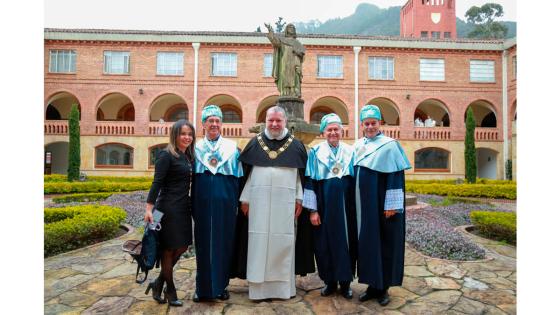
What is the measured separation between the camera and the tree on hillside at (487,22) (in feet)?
151

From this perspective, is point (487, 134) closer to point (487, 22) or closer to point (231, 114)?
point (231, 114)

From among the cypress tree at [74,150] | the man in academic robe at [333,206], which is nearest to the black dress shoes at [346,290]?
the man in academic robe at [333,206]

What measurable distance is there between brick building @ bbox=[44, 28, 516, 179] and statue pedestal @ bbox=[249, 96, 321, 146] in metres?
12.1

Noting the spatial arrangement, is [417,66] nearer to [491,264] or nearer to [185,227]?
[491,264]

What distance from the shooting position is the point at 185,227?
3.63m

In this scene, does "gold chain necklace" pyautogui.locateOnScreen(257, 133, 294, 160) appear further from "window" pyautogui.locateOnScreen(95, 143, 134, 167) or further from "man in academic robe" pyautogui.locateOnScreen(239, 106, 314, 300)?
"window" pyautogui.locateOnScreen(95, 143, 134, 167)

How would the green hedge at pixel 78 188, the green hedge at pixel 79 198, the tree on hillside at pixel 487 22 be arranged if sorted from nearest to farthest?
the green hedge at pixel 79 198 < the green hedge at pixel 78 188 < the tree on hillside at pixel 487 22

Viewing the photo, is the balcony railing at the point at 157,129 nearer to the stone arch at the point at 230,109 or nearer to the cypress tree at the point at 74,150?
the stone arch at the point at 230,109

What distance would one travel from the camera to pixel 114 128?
21.6 metres

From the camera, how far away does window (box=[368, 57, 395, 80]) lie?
22.3 m

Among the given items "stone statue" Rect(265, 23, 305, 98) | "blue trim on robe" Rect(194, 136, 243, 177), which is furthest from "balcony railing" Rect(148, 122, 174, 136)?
"blue trim on robe" Rect(194, 136, 243, 177)

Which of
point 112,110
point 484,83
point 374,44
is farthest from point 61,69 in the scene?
point 484,83

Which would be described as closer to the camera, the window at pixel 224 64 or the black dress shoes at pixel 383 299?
the black dress shoes at pixel 383 299

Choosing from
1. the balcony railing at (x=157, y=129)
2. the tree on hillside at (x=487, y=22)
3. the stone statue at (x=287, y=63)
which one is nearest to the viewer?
the stone statue at (x=287, y=63)
